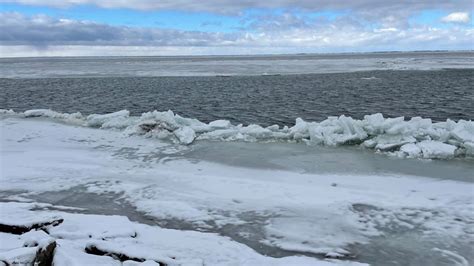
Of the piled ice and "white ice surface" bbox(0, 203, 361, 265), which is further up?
the piled ice

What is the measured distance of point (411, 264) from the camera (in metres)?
4.21

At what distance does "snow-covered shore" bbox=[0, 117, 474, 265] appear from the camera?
4.64 meters

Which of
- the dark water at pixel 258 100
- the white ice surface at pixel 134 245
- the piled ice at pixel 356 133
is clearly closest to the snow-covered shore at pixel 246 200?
the white ice surface at pixel 134 245

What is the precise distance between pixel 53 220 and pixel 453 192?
5272mm

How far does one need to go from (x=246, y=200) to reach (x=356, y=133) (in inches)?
172

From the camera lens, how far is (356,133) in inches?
373

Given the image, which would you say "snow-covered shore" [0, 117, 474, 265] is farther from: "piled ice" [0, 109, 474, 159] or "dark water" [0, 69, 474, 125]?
"dark water" [0, 69, 474, 125]

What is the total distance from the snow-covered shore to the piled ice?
1471 mm

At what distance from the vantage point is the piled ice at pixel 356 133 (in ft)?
27.7

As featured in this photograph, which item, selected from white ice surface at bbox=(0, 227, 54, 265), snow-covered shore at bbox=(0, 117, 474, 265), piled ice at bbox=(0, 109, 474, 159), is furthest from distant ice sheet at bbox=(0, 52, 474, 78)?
white ice surface at bbox=(0, 227, 54, 265)

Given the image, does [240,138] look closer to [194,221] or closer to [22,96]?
[194,221]

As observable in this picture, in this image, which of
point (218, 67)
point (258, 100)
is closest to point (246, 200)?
point (258, 100)

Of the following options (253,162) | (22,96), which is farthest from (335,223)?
(22,96)

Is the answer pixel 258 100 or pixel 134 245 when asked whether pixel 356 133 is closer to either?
pixel 134 245
